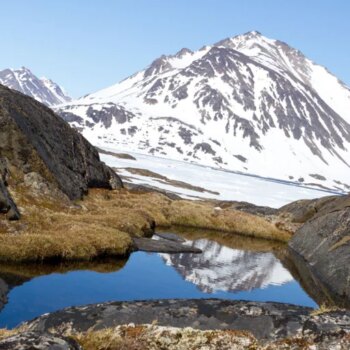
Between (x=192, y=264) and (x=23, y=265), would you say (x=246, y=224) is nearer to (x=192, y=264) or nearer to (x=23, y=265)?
(x=192, y=264)

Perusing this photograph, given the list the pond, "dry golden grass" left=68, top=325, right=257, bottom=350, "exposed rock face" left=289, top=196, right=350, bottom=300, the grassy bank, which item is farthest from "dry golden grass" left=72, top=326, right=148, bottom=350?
Result: "exposed rock face" left=289, top=196, right=350, bottom=300

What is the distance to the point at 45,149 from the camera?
4956 cm

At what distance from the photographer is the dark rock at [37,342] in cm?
842

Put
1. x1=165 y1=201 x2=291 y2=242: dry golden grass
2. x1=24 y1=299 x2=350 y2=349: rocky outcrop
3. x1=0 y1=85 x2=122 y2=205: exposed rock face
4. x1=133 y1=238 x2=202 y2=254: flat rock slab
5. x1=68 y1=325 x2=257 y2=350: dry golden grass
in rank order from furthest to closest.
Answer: x1=165 y1=201 x2=291 y2=242: dry golden grass, x1=0 y1=85 x2=122 y2=205: exposed rock face, x1=133 y1=238 x2=202 y2=254: flat rock slab, x1=24 y1=299 x2=350 y2=349: rocky outcrop, x1=68 y1=325 x2=257 y2=350: dry golden grass

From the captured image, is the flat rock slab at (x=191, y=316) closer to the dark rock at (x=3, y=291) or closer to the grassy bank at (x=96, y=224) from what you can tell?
the dark rock at (x=3, y=291)

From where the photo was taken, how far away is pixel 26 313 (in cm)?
2017

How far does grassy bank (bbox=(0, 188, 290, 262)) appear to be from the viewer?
97.4 feet

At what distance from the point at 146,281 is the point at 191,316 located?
1564 centimetres

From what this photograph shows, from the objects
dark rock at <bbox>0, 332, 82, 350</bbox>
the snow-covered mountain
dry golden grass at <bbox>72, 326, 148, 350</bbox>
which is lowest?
the snow-covered mountain

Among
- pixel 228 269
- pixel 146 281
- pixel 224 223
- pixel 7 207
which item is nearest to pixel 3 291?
pixel 146 281

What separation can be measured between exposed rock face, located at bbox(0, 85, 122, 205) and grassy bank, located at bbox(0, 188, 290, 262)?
259 centimetres

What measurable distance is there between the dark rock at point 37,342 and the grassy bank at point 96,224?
1985cm

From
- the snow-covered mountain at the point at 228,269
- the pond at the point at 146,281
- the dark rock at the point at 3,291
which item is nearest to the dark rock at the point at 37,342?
the pond at the point at 146,281

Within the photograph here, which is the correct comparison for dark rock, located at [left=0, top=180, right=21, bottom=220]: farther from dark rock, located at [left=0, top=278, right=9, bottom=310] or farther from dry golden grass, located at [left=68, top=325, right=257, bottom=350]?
dry golden grass, located at [left=68, top=325, right=257, bottom=350]
